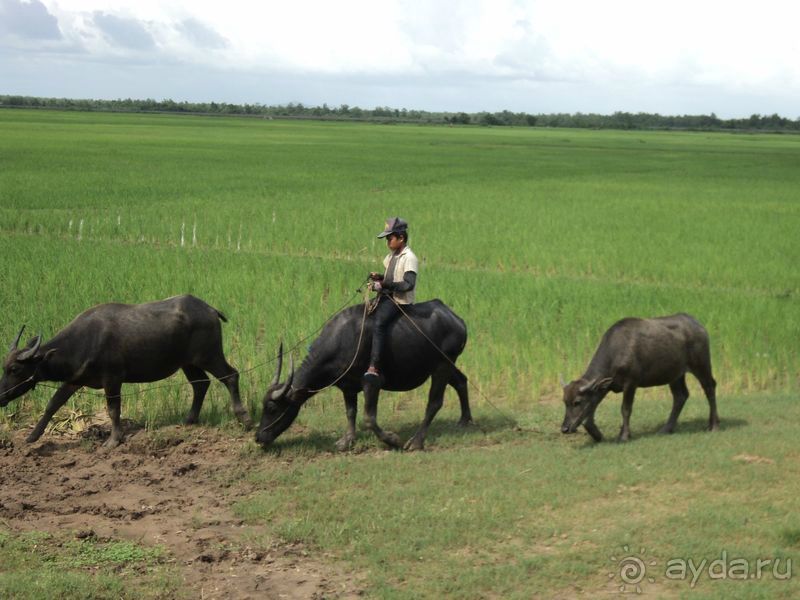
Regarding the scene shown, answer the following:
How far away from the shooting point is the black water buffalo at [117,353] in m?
7.68

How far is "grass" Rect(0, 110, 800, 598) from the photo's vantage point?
18.4 ft

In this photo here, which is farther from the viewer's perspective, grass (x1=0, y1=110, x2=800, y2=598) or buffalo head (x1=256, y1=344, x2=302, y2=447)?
buffalo head (x1=256, y1=344, x2=302, y2=447)

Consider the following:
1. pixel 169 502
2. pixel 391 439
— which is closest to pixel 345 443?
pixel 391 439

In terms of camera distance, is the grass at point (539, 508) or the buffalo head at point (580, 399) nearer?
the grass at point (539, 508)

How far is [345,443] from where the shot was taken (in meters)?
7.57

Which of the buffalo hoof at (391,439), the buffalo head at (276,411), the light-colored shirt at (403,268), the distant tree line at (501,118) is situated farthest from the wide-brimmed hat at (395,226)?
the distant tree line at (501,118)

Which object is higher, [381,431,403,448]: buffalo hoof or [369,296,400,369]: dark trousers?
[369,296,400,369]: dark trousers

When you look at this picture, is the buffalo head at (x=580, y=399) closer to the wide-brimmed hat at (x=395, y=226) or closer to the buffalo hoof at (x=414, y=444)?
the buffalo hoof at (x=414, y=444)

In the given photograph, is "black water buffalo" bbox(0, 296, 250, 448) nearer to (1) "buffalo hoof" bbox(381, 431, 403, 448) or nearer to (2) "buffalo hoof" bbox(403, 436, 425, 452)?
(1) "buffalo hoof" bbox(381, 431, 403, 448)

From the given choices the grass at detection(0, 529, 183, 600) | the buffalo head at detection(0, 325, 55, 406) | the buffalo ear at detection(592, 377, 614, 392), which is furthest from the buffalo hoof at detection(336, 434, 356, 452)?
the buffalo head at detection(0, 325, 55, 406)

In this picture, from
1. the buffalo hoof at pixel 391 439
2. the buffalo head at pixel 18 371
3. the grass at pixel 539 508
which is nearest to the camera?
the grass at pixel 539 508

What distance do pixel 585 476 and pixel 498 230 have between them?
1374 cm

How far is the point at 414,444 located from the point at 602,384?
55.3 inches

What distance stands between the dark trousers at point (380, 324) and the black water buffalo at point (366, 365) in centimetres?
8
